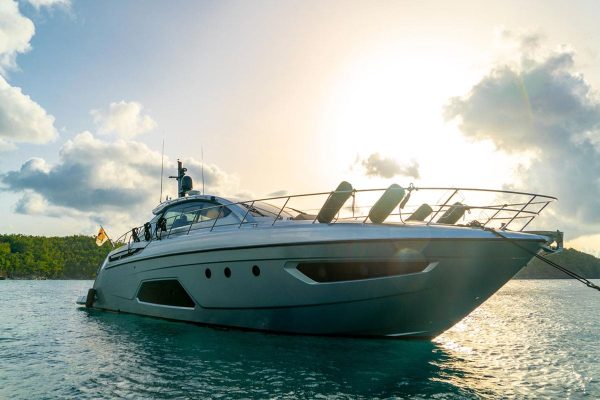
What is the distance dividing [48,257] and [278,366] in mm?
139689

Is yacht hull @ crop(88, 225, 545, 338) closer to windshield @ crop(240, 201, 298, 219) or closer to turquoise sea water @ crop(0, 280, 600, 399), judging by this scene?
turquoise sea water @ crop(0, 280, 600, 399)

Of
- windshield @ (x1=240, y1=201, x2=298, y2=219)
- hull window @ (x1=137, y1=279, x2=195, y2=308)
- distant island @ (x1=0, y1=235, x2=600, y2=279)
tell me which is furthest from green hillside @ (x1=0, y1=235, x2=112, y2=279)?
windshield @ (x1=240, y1=201, x2=298, y2=219)

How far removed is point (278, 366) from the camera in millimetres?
6230

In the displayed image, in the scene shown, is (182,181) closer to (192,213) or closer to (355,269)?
(192,213)

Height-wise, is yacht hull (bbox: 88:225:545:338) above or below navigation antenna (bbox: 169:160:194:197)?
below

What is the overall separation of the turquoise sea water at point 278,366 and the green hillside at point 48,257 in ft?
383

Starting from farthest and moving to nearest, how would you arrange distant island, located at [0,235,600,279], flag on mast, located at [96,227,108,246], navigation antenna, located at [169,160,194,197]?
distant island, located at [0,235,600,279] < flag on mast, located at [96,227,108,246] < navigation antenna, located at [169,160,194,197]

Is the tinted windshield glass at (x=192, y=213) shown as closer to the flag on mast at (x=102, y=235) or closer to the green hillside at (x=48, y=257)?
the flag on mast at (x=102, y=235)

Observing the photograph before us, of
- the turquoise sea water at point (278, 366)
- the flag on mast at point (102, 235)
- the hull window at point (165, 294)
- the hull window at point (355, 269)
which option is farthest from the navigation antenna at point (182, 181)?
the hull window at point (355, 269)

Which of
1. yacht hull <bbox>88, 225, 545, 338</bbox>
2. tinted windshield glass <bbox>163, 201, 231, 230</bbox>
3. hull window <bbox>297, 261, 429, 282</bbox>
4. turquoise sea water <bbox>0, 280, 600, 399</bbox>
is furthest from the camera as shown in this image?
tinted windshield glass <bbox>163, 201, 231, 230</bbox>

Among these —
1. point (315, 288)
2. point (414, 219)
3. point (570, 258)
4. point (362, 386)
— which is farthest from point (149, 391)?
point (570, 258)

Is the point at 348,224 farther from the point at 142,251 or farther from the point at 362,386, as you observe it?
the point at 142,251

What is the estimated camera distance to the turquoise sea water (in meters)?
5.31

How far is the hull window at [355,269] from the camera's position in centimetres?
700
